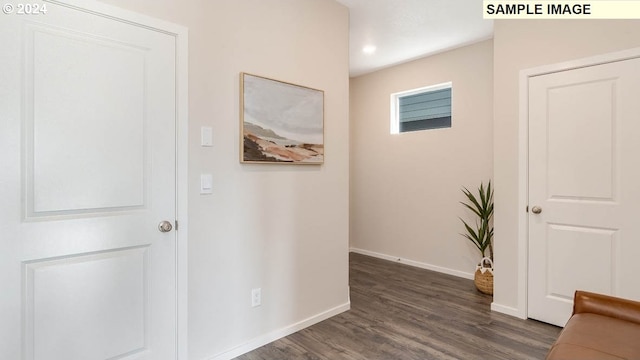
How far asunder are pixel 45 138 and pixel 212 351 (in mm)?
1477

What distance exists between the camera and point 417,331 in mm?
2490

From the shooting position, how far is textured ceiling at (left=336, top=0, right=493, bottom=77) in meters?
2.82

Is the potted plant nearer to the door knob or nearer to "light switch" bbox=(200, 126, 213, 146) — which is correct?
"light switch" bbox=(200, 126, 213, 146)

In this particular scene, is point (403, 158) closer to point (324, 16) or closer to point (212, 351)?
point (324, 16)

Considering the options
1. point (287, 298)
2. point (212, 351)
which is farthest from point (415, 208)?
point (212, 351)

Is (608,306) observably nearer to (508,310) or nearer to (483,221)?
(508,310)

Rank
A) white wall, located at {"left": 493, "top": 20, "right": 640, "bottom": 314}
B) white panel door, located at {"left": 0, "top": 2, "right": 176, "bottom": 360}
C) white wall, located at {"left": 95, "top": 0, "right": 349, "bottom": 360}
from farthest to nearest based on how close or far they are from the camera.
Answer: white wall, located at {"left": 493, "top": 20, "right": 640, "bottom": 314} → white wall, located at {"left": 95, "top": 0, "right": 349, "bottom": 360} → white panel door, located at {"left": 0, "top": 2, "right": 176, "bottom": 360}

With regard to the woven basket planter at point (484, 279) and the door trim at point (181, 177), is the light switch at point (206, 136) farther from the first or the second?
the woven basket planter at point (484, 279)

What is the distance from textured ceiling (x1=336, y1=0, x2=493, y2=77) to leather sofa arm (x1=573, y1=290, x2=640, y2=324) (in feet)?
7.64

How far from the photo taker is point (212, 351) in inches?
80.2

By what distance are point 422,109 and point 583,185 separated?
2.13m

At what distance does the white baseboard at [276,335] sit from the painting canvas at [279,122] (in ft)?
4.00

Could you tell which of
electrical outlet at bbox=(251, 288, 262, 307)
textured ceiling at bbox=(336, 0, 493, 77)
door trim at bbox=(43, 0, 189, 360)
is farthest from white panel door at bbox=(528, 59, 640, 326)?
door trim at bbox=(43, 0, 189, 360)

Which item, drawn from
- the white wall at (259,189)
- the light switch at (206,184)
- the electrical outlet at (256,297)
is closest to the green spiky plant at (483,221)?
the white wall at (259,189)
